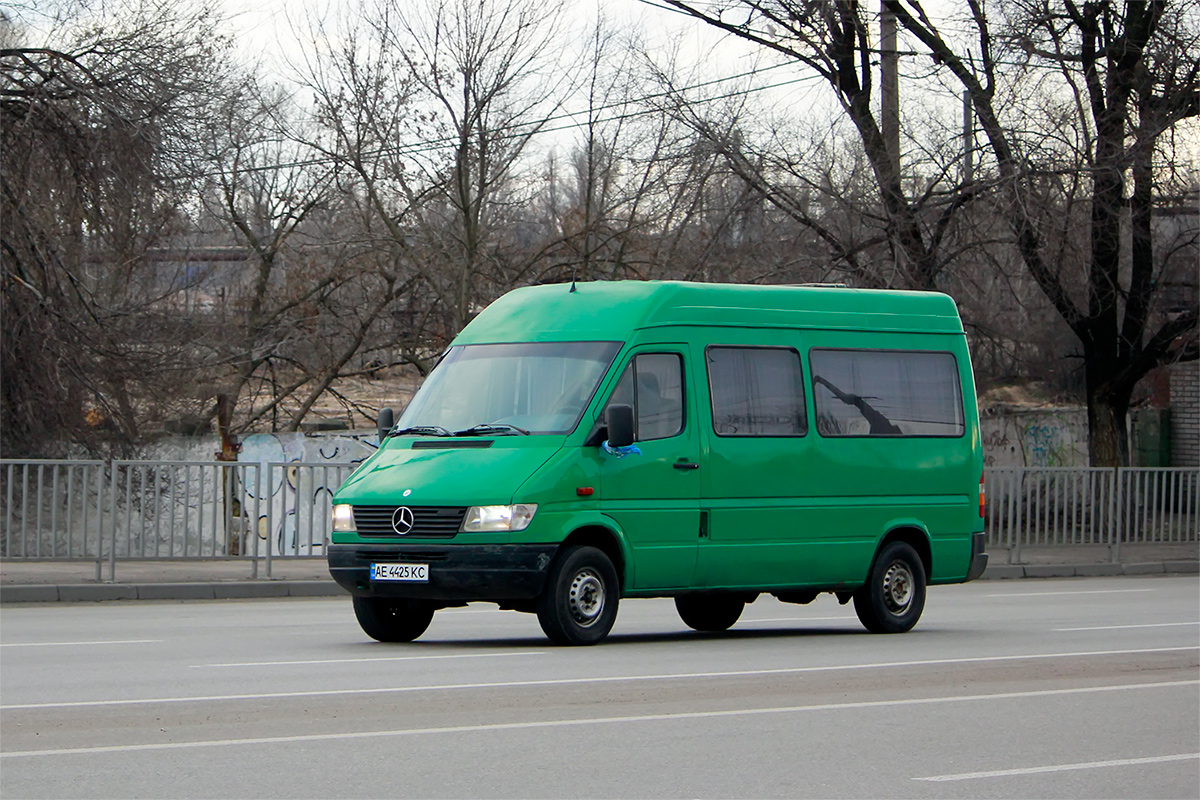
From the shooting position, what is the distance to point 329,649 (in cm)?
1116

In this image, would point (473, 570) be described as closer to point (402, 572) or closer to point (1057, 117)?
point (402, 572)

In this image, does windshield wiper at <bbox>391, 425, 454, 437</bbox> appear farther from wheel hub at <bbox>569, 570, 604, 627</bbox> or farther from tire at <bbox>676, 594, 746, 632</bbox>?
tire at <bbox>676, 594, 746, 632</bbox>

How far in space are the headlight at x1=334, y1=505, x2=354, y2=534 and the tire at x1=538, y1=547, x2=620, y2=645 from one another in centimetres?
149

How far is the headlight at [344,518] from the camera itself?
1140cm

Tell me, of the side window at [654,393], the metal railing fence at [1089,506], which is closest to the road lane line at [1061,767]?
the side window at [654,393]

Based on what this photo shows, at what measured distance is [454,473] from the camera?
1105cm

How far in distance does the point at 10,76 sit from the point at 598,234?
1035 centimetres

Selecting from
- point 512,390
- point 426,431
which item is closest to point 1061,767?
point 512,390

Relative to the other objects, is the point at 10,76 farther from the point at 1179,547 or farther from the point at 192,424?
the point at 1179,547

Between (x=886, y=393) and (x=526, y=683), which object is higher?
(x=886, y=393)

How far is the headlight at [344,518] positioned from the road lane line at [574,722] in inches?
156

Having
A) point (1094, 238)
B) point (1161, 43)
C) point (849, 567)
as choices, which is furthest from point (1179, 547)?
point (849, 567)

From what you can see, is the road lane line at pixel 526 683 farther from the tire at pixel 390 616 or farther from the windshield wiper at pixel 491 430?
the tire at pixel 390 616

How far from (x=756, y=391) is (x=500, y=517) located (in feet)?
8.98
